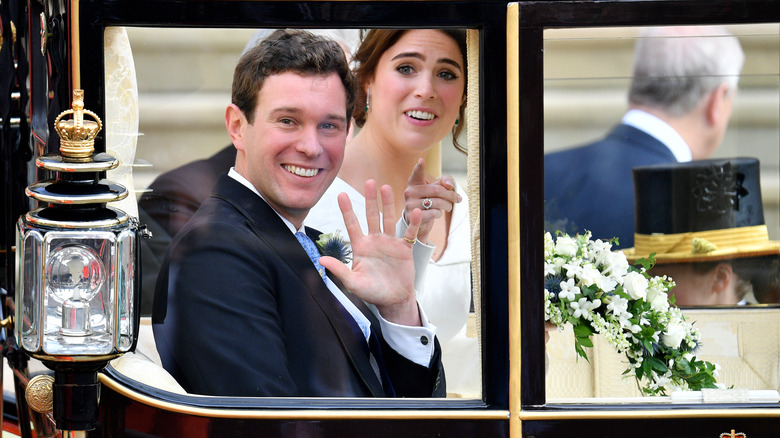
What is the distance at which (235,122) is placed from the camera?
1792 mm

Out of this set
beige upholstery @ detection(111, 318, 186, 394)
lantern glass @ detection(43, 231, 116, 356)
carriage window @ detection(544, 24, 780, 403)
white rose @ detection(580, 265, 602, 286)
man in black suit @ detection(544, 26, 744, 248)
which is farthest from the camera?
man in black suit @ detection(544, 26, 744, 248)

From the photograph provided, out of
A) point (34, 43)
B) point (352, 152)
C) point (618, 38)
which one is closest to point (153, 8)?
point (34, 43)

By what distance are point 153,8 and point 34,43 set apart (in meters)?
0.30

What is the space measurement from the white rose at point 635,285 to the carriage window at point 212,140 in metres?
0.53

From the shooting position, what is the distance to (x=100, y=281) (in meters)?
1.61

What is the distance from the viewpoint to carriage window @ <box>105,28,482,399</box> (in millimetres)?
1765

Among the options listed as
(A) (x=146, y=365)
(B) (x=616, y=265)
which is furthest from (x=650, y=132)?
(A) (x=146, y=365)

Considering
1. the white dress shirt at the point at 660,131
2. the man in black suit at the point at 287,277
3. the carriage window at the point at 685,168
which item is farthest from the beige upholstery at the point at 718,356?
the white dress shirt at the point at 660,131

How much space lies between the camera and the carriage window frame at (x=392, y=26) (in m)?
1.71

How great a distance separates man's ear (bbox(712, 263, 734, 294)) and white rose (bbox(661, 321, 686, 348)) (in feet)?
2.92

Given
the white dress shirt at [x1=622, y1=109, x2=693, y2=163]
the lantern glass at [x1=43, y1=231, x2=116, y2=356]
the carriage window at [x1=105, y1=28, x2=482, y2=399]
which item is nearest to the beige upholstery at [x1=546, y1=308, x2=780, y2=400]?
the carriage window at [x1=105, y1=28, x2=482, y2=399]

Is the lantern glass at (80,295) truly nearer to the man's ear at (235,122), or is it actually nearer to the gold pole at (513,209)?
the man's ear at (235,122)

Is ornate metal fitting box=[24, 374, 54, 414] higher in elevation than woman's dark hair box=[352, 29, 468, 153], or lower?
lower

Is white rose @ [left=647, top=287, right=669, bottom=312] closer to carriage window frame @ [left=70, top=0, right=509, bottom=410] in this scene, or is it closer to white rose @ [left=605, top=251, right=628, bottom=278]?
white rose @ [left=605, top=251, right=628, bottom=278]
